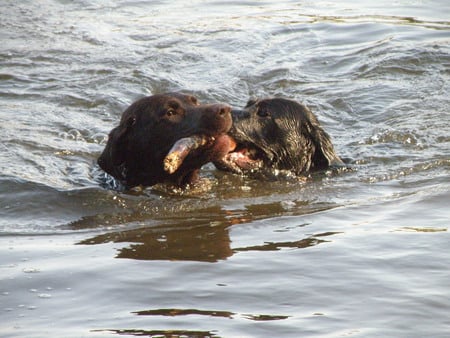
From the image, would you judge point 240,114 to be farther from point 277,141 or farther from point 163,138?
point 163,138

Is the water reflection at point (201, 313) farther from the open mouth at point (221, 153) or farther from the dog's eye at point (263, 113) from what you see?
the dog's eye at point (263, 113)

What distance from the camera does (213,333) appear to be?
173 inches

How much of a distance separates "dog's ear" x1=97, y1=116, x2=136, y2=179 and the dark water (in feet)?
0.79

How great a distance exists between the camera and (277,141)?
8039mm

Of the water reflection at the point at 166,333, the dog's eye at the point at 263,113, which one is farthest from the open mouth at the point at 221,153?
the water reflection at the point at 166,333

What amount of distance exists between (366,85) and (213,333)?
7.19 m

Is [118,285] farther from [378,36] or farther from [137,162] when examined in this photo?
[378,36]

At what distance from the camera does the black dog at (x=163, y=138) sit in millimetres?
7074

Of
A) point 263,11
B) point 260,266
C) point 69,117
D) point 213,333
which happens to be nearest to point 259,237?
point 260,266

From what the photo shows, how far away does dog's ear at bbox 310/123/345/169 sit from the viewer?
26.7 ft

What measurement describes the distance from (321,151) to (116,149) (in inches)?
68.1

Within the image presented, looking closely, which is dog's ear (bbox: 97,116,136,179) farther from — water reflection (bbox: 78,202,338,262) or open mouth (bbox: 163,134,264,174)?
water reflection (bbox: 78,202,338,262)

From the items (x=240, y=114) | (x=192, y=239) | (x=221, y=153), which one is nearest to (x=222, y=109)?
(x=221, y=153)

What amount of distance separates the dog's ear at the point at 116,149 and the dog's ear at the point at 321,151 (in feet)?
5.17
